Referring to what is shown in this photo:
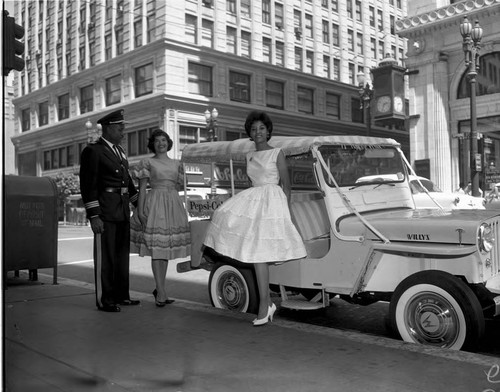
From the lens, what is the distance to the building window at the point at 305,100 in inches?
337

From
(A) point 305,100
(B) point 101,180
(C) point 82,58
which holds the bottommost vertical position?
(B) point 101,180

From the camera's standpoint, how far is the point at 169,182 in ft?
17.9

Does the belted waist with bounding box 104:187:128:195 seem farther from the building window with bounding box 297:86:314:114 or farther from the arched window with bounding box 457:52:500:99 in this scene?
the arched window with bounding box 457:52:500:99

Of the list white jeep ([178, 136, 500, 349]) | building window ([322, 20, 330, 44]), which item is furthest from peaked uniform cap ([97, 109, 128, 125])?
building window ([322, 20, 330, 44])

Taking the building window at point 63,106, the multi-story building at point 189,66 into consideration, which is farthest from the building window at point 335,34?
the building window at point 63,106

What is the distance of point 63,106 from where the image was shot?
41.9 meters

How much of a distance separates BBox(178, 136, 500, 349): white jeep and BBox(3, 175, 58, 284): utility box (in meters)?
2.56

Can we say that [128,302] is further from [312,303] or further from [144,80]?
[144,80]

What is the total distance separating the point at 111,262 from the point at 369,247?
8.70ft

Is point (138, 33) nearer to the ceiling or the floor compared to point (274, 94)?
nearer to the ceiling

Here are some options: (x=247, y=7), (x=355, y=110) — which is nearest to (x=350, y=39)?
(x=247, y=7)

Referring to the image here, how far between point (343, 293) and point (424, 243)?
86 centimetres

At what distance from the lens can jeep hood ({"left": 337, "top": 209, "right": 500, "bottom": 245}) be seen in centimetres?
388

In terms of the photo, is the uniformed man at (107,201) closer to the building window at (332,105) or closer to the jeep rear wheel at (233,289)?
the jeep rear wheel at (233,289)
